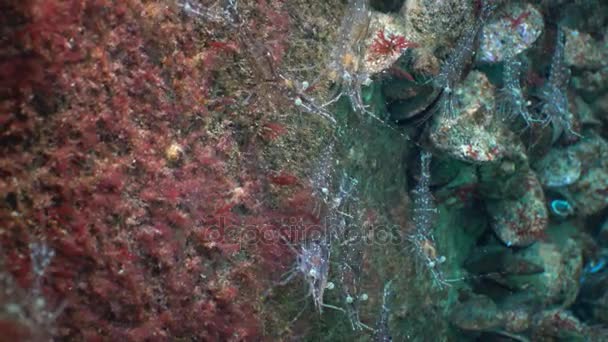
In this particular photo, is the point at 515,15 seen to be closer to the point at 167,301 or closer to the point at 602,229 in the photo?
the point at 602,229

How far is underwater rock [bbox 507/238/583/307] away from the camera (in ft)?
23.0

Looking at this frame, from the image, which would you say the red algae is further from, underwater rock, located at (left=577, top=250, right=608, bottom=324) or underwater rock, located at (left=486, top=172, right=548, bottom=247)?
underwater rock, located at (left=577, top=250, right=608, bottom=324)

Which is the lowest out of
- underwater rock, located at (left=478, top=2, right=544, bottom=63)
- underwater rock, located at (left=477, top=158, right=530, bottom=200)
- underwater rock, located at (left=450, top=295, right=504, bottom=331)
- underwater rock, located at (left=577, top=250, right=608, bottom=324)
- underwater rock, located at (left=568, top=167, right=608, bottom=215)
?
underwater rock, located at (left=577, top=250, right=608, bottom=324)

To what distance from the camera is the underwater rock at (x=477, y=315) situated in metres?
6.42

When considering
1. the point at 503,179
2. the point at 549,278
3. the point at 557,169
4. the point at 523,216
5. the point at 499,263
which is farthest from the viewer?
the point at 557,169

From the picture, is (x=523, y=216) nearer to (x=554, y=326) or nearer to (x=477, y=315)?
(x=477, y=315)

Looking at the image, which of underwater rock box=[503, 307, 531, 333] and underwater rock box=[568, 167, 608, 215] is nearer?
underwater rock box=[503, 307, 531, 333]

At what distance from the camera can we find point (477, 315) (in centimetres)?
650

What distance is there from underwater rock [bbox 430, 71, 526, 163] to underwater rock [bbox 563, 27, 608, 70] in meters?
2.92

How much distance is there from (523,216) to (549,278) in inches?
53.9

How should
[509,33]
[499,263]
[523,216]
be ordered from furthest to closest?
[499,263]
[523,216]
[509,33]

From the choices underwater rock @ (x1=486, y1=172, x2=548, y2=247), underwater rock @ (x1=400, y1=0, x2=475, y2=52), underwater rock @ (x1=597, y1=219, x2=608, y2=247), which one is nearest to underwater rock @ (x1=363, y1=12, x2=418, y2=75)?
underwater rock @ (x1=400, y1=0, x2=475, y2=52)

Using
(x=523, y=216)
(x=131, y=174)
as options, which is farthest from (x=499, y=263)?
(x=131, y=174)

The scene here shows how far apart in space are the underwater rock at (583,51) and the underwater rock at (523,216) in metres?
2.25
